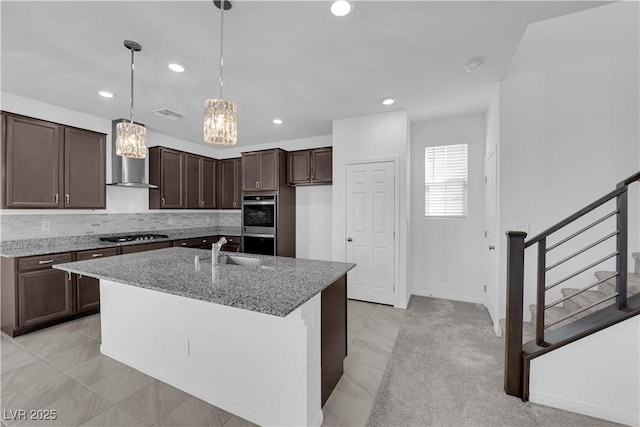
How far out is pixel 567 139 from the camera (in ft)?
8.65

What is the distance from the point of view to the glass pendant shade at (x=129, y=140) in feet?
6.68

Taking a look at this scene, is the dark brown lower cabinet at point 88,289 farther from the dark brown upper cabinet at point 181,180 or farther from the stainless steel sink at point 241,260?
the stainless steel sink at point 241,260

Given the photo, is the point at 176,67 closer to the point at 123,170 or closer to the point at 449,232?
the point at 123,170

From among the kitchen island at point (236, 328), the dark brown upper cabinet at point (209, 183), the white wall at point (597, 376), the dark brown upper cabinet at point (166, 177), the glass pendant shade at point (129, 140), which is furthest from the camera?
the dark brown upper cabinet at point (209, 183)

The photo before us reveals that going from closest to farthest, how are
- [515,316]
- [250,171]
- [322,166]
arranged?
[515,316]
[322,166]
[250,171]

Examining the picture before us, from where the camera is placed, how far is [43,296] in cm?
299

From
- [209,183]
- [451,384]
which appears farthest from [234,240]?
[451,384]

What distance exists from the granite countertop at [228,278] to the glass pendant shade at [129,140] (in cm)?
89

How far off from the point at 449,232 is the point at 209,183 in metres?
4.47

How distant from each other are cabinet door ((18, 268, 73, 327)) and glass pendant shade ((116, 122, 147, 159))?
2.15 meters

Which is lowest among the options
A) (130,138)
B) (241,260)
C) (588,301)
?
(588,301)

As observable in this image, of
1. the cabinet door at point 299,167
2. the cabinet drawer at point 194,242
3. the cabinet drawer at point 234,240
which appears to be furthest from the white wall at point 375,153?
the cabinet drawer at point 194,242

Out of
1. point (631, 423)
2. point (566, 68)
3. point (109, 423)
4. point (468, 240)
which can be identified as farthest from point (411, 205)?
point (109, 423)

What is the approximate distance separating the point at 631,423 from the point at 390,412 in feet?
4.85
